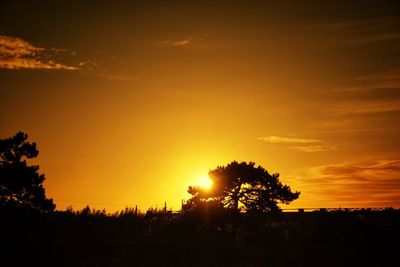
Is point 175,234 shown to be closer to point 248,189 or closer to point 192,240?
point 192,240

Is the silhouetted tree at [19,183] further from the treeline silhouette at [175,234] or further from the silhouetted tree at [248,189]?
the silhouetted tree at [248,189]

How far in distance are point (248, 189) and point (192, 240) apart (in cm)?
1848

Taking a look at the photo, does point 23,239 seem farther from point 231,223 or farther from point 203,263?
point 231,223

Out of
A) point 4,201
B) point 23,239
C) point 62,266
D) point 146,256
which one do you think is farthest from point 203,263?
point 4,201

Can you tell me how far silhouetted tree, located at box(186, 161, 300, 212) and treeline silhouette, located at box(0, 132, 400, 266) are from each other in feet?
26.6

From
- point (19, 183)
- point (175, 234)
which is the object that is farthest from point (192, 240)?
point (19, 183)

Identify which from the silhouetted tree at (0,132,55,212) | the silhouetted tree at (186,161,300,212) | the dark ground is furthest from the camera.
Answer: the silhouetted tree at (186,161,300,212)

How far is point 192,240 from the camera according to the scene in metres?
26.1

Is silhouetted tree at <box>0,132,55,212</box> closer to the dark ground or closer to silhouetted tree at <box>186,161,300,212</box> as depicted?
the dark ground

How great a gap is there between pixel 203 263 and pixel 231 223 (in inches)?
300

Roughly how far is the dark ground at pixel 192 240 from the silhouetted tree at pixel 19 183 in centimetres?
208

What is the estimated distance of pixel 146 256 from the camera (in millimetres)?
23453

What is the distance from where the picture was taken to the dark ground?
22.4 metres

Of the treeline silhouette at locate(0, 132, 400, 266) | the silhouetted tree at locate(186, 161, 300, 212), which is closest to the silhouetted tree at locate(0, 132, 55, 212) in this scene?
the treeline silhouette at locate(0, 132, 400, 266)
